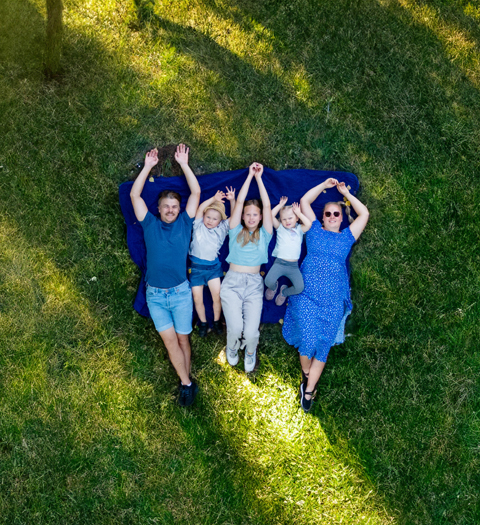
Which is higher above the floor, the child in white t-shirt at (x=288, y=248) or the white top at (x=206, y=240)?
the child in white t-shirt at (x=288, y=248)

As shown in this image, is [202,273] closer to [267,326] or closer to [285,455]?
[267,326]

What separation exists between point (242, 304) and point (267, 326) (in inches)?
25.3

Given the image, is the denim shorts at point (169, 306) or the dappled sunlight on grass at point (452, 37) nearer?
the denim shorts at point (169, 306)

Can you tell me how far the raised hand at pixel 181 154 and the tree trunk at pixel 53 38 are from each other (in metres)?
1.81

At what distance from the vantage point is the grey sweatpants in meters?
5.01

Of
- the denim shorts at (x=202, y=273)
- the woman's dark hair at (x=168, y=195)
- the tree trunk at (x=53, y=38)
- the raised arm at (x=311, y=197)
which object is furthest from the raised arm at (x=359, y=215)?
the tree trunk at (x=53, y=38)

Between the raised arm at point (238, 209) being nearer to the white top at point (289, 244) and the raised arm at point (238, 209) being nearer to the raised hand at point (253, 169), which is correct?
the raised hand at point (253, 169)

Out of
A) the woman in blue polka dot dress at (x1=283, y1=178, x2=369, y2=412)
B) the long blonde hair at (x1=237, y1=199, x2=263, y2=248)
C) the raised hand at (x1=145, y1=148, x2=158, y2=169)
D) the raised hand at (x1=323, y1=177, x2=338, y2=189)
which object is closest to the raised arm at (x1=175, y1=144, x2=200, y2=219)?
the raised hand at (x1=145, y1=148, x2=158, y2=169)

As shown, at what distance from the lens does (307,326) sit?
502 centimetres

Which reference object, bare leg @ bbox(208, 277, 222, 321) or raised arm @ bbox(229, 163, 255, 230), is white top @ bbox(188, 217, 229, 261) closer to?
raised arm @ bbox(229, 163, 255, 230)

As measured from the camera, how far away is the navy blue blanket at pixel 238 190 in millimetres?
5297

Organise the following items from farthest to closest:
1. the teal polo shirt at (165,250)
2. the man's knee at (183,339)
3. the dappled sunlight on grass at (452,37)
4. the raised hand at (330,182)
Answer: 1. the dappled sunlight on grass at (452,37)
2. the raised hand at (330,182)
3. the man's knee at (183,339)
4. the teal polo shirt at (165,250)

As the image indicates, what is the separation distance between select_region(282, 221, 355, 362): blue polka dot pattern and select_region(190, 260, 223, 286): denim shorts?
39.3 inches

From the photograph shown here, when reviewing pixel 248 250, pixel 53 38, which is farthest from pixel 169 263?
pixel 53 38
